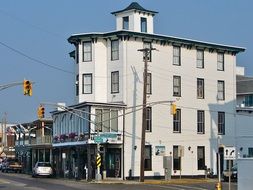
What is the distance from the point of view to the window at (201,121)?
6431 cm

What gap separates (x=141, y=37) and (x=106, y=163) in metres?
13.0

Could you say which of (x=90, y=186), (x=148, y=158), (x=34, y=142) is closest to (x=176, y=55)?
(x=148, y=158)

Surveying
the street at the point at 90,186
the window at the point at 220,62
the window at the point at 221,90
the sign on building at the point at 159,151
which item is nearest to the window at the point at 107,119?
the sign on building at the point at 159,151

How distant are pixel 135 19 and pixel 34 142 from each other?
3033 cm

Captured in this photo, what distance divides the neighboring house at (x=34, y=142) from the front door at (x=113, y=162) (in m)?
17.6

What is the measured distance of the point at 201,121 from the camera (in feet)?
212

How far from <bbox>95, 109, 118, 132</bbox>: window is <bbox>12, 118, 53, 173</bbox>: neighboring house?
18.9 meters

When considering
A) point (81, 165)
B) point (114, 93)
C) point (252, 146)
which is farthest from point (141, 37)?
point (252, 146)

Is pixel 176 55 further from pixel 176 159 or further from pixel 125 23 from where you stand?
pixel 176 159

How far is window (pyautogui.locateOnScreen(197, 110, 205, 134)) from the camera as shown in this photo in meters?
64.3

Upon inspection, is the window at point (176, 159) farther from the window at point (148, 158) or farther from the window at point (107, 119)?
the window at point (107, 119)

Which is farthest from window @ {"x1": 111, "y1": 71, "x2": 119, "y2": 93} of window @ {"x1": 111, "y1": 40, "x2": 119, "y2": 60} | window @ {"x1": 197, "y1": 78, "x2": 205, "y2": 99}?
window @ {"x1": 197, "y1": 78, "x2": 205, "y2": 99}

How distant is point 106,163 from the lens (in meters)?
59.2

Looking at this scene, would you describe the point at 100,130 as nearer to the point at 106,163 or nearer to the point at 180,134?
→ the point at 106,163
